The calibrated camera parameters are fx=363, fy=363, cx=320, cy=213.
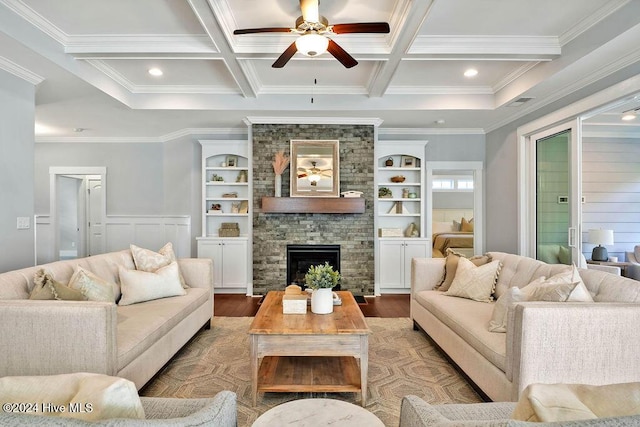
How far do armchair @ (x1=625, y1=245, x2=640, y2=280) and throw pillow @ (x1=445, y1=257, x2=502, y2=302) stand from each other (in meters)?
2.93

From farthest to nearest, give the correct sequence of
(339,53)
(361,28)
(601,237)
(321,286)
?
(601,237)
(339,53)
(321,286)
(361,28)

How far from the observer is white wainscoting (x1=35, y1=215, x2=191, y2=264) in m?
6.10

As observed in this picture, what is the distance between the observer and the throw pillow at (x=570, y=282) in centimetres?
208

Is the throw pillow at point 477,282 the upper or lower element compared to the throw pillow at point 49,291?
lower

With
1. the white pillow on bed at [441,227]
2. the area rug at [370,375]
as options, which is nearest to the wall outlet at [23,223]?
the area rug at [370,375]

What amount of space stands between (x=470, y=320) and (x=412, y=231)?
10.9ft

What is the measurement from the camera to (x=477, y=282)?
321cm

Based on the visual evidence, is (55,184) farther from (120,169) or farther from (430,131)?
(430,131)

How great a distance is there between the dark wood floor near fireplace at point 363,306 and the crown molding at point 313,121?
8.38ft

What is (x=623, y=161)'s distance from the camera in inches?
222

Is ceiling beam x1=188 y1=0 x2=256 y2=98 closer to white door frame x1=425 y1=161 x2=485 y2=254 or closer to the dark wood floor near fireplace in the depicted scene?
the dark wood floor near fireplace

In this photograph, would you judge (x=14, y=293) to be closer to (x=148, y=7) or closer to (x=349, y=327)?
(x=349, y=327)

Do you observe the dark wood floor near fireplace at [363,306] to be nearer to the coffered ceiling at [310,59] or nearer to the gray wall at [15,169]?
the gray wall at [15,169]

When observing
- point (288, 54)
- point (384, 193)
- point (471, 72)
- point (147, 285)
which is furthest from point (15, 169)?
point (471, 72)
